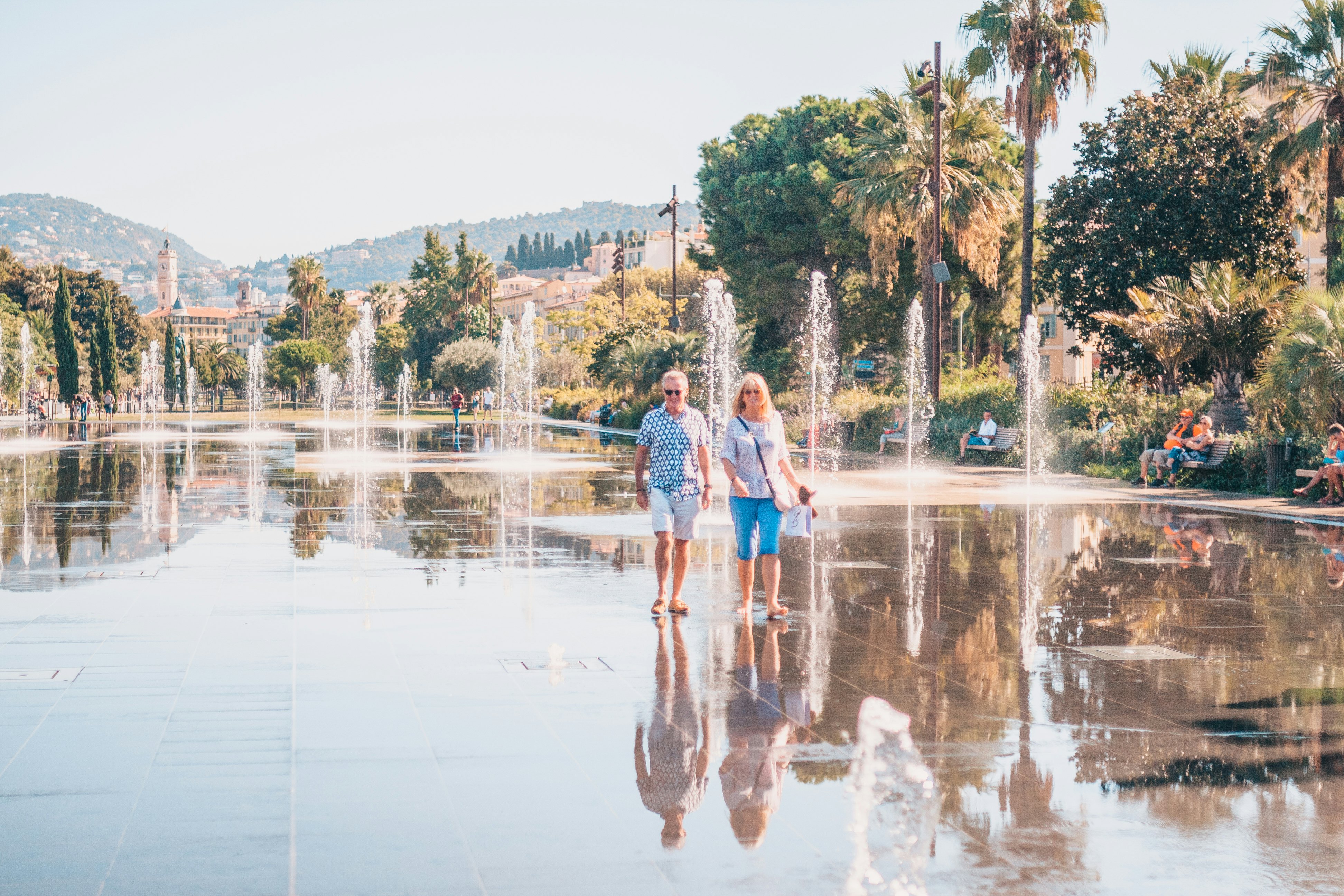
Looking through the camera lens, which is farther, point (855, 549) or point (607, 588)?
point (855, 549)

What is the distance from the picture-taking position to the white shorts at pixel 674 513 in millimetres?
9164

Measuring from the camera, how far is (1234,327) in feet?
75.0

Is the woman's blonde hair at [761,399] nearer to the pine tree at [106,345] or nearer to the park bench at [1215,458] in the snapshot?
the park bench at [1215,458]

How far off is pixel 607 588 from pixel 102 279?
284 ft

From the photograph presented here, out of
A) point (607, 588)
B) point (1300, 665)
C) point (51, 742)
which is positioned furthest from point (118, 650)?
point (1300, 665)

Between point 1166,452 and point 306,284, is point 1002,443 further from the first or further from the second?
point 306,284

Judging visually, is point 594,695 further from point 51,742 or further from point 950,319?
point 950,319

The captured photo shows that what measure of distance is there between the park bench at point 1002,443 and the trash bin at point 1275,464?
778 centimetres

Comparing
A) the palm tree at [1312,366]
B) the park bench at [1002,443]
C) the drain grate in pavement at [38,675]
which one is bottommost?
the drain grate in pavement at [38,675]

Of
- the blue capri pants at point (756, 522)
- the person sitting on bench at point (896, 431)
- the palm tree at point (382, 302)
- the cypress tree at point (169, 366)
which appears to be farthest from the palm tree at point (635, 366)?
the palm tree at point (382, 302)

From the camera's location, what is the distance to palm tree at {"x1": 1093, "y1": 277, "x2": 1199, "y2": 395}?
23.4 metres

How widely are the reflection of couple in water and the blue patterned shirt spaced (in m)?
1.65

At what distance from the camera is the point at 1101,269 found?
29.5m

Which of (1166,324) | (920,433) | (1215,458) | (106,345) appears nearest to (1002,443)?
(920,433)
